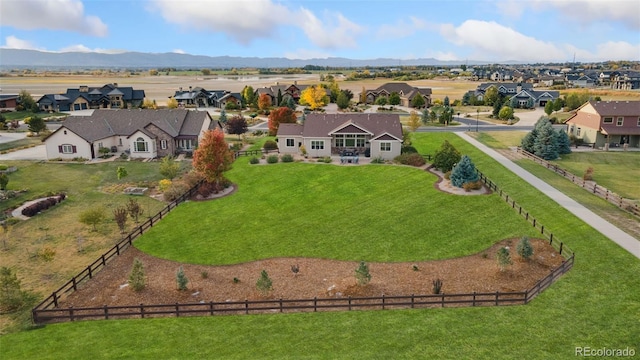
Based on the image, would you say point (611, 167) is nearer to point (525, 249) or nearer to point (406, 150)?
point (406, 150)

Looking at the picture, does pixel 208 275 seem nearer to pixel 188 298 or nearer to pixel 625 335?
pixel 188 298

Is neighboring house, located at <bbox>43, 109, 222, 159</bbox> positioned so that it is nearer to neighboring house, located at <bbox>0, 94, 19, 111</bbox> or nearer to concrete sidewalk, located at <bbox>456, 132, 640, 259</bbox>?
concrete sidewalk, located at <bbox>456, 132, 640, 259</bbox>

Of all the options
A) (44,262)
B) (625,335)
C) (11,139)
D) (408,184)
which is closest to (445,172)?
(408,184)

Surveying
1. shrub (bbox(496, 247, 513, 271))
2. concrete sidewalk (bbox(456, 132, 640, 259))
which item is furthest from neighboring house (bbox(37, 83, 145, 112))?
shrub (bbox(496, 247, 513, 271))

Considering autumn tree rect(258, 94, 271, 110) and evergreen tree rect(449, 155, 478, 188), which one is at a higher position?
autumn tree rect(258, 94, 271, 110)

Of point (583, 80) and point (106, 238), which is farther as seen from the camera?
point (583, 80)

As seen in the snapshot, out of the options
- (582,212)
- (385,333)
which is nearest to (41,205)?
(385,333)
